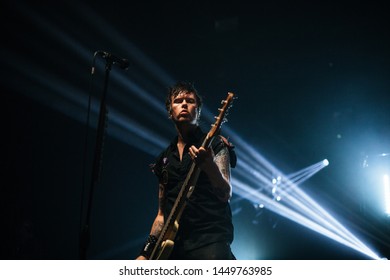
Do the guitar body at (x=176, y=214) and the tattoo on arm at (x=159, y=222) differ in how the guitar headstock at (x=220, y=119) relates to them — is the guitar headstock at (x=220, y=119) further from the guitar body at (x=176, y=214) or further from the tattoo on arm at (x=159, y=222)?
the tattoo on arm at (x=159, y=222)

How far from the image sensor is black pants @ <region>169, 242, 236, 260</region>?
2.03 meters

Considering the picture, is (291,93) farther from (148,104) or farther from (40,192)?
(40,192)

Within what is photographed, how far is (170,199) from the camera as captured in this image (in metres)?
2.38

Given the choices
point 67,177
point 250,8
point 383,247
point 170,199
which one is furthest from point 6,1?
point 383,247

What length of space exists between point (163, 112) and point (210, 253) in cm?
520

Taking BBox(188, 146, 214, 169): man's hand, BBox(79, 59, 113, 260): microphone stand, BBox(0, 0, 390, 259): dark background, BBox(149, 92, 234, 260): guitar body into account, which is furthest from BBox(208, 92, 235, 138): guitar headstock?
BBox(0, 0, 390, 259): dark background

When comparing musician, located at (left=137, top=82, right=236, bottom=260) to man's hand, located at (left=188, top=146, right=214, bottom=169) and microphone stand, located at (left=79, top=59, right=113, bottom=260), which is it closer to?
man's hand, located at (left=188, top=146, right=214, bottom=169)

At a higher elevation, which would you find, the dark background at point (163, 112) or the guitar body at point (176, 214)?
the dark background at point (163, 112)

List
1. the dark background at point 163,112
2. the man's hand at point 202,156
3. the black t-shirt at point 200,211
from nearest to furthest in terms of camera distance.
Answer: the man's hand at point 202,156 < the black t-shirt at point 200,211 < the dark background at point 163,112

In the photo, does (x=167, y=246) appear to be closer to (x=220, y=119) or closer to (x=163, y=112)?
(x=220, y=119)

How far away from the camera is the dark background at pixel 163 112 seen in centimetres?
543

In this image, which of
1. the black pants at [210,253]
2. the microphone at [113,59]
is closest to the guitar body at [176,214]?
the black pants at [210,253]

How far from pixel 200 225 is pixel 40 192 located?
Answer: 450 centimetres

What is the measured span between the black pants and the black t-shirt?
0.03 meters
